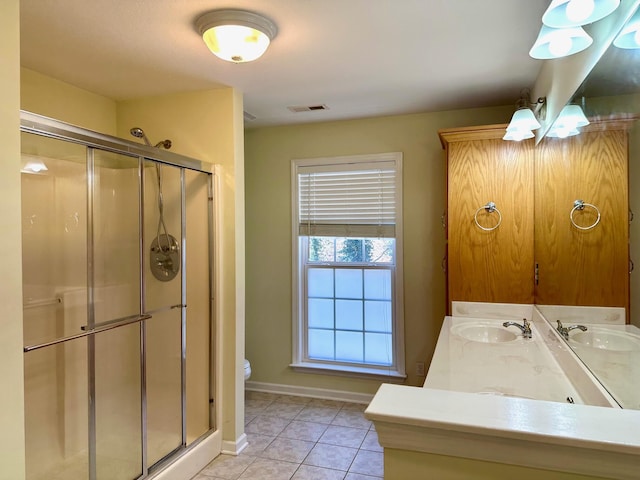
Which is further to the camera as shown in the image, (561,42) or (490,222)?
(490,222)

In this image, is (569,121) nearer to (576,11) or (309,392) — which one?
(576,11)

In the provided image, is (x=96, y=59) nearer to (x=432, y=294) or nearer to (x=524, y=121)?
(x=524, y=121)

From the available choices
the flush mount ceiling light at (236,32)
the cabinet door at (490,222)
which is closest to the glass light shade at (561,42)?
Answer: the flush mount ceiling light at (236,32)

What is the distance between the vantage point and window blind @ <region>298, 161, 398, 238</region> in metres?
3.57

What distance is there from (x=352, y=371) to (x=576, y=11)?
2991 millimetres

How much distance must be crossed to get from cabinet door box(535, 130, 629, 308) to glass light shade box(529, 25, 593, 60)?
29 centimetres

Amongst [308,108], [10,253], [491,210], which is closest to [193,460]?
[10,253]

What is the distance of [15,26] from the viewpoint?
4.52 feet

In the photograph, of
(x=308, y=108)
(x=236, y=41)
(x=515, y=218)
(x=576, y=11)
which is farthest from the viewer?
(x=308, y=108)

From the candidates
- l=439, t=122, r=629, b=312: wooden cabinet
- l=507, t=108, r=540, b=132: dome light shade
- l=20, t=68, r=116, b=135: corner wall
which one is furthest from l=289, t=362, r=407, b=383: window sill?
l=20, t=68, r=116, b=135: corner wall

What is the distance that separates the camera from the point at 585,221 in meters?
1.64

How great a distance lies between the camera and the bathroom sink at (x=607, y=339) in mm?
1215

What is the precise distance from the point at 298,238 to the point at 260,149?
87 centimetres

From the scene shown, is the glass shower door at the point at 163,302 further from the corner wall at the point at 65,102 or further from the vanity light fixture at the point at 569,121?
the vanity light fixture at the point at 569,121
